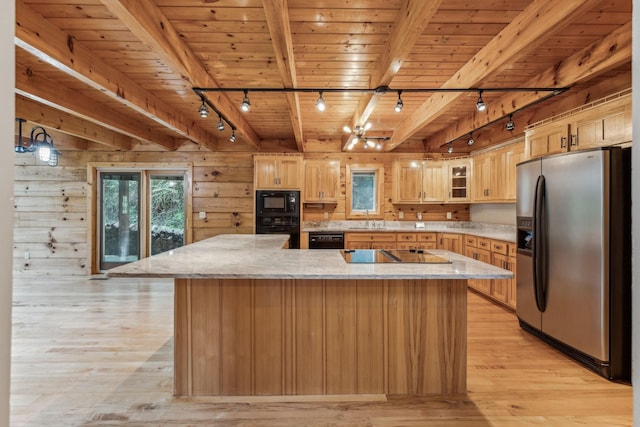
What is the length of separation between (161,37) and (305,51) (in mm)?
1046

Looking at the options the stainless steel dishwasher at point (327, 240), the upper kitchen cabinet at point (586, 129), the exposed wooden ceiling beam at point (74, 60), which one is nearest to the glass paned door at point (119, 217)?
the exposed wooden ceiling beam at point (74, 60)

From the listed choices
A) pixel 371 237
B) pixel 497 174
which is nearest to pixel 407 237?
pixel 371 237

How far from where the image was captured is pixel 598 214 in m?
2.33

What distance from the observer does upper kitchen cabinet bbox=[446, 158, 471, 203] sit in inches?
206

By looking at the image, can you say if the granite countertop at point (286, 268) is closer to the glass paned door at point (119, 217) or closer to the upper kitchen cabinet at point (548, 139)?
the upper kitchen cabinet at point (548, 139)

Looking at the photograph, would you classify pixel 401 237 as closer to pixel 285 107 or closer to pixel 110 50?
pixel 285 107

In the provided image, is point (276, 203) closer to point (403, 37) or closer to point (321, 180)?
point (321, 180)

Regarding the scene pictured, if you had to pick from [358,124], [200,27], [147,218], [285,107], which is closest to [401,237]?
[358,124]

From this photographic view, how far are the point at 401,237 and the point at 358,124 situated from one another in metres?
2.20

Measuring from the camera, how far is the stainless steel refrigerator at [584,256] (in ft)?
7.52

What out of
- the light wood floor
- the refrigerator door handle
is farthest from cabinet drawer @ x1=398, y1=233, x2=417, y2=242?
the refrigerator door handle

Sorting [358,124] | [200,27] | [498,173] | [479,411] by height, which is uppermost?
[200,27]

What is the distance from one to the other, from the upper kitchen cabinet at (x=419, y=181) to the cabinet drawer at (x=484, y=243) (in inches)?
52.6

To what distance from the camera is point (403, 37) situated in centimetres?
197
